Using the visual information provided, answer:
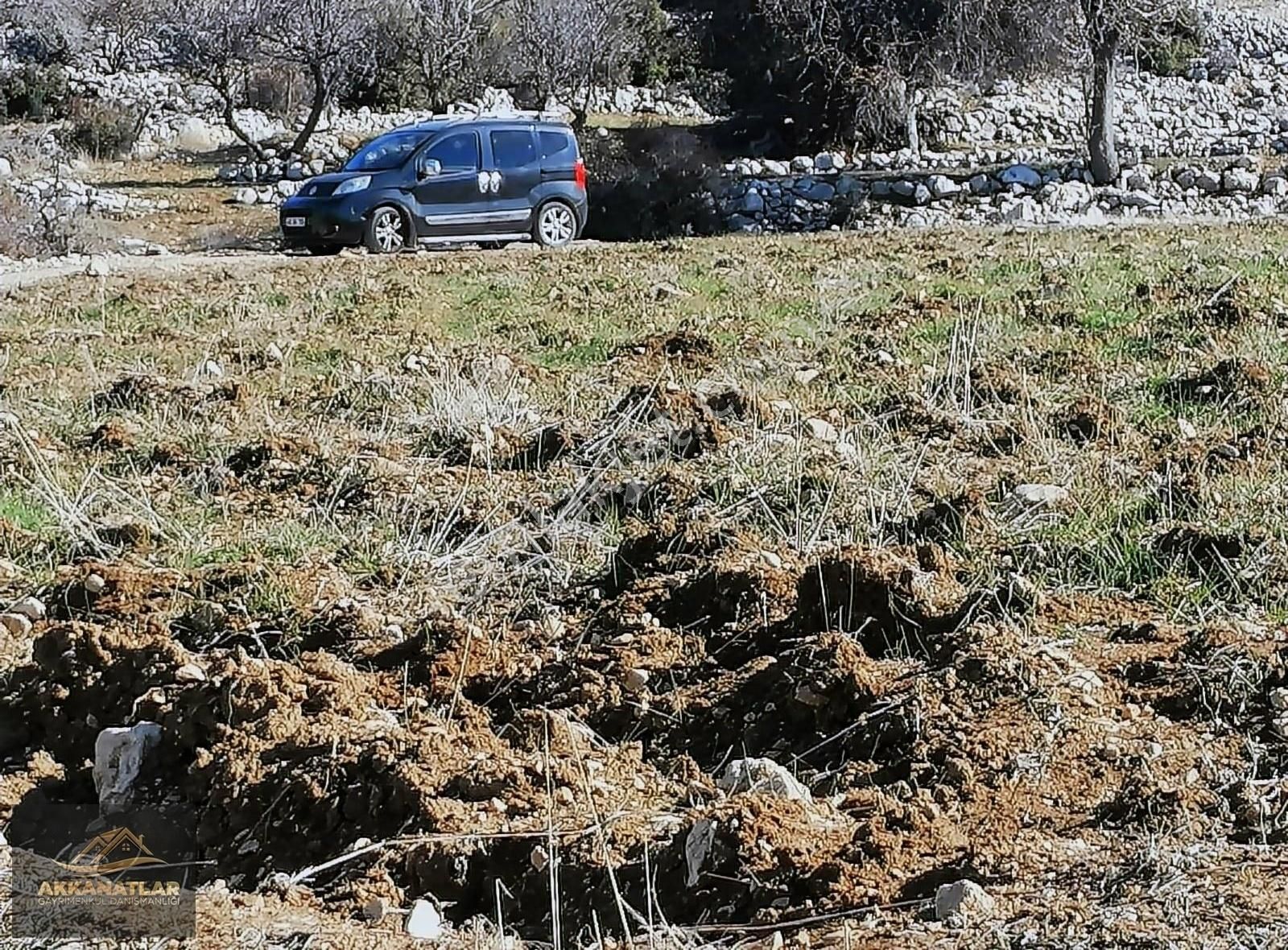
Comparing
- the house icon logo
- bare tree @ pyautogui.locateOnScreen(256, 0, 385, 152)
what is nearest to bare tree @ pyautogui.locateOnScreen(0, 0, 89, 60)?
bare tree @ pyautogui.locateOnScreen(256, 0, 385, 152)

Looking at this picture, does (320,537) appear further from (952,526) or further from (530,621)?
(952,526)

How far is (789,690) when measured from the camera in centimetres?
391

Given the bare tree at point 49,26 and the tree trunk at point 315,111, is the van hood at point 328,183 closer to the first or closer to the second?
the tree trunk at point 315,111

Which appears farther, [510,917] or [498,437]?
[498,437]

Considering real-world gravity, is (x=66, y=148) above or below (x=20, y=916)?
above

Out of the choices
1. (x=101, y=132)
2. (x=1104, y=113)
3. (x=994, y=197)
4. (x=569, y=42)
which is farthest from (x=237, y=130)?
(x=1104, y=113)

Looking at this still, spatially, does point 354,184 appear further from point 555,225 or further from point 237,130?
point 237,130

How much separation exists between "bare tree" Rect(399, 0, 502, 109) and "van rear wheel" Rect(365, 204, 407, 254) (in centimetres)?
1972

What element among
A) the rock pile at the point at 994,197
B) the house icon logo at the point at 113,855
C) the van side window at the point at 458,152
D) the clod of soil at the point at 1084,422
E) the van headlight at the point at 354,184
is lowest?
the house icon logo at the point at 113,855

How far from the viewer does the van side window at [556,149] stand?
717 inches

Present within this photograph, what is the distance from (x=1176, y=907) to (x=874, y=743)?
1.00 meters

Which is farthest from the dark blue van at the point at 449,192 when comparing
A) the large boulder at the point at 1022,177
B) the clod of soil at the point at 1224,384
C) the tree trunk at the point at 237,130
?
the tree trunk at the point at 237,130

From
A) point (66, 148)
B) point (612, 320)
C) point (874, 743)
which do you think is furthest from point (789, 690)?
point (66, 148)

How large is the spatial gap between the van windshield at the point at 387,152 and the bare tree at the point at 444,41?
18758 millimetres
